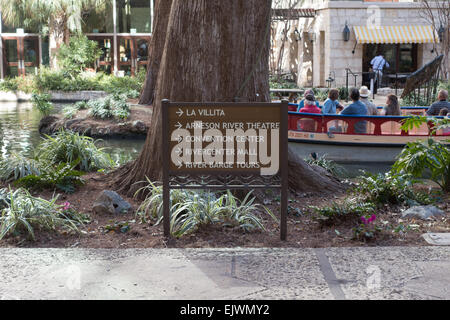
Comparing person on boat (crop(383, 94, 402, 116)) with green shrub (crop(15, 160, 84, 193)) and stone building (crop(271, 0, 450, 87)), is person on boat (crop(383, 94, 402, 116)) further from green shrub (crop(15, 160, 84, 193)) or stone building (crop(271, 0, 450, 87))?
stone building (crop(271, 0, 450, 87))

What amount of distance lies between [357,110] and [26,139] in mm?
9526

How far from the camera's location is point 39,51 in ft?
126

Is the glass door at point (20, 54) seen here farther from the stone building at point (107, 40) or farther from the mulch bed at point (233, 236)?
the mulch bed at point (233, 236)

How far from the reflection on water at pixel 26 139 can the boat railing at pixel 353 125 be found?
403 centimetres

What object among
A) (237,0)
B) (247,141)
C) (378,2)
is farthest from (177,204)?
(378,2)

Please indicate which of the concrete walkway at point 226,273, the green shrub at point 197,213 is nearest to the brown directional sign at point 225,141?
the green shrub at point 197,213

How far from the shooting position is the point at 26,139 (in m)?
17.9

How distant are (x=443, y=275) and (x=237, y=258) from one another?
1615mm

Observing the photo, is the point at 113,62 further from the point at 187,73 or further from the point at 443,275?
the point at 443,275

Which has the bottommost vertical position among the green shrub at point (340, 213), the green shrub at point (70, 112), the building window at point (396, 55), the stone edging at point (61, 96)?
the green shrub at point (340, 213)

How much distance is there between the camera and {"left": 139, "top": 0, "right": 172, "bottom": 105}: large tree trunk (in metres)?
15.6

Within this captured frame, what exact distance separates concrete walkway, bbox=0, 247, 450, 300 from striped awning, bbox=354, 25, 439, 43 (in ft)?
89.0

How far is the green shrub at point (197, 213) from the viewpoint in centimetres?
606

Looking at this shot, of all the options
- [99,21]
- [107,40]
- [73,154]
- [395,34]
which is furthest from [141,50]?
[73,154]
